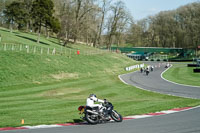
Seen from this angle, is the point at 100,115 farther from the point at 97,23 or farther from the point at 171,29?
the point at 171,29

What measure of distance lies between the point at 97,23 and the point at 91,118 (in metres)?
97.0

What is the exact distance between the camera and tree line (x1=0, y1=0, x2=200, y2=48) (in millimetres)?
75700

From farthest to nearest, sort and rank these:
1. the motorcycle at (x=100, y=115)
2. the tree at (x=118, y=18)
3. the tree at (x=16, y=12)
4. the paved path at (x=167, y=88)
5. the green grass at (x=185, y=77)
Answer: the tree at (x=118, y=18)
the tree at (x=16, y=12)
the green grass at (x=185, y=77)
the paved path at (x=167, y=88)
the motorcycle at (x=100, y=115)

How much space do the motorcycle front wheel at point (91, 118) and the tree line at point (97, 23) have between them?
2263 inches

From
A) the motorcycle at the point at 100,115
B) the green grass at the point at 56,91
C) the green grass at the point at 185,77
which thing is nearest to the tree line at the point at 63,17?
the green grass at the point at 56,91

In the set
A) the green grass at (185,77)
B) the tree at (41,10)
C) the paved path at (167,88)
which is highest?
the tree at (41,10)

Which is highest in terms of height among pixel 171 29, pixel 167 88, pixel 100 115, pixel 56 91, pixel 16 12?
pixel 171 29

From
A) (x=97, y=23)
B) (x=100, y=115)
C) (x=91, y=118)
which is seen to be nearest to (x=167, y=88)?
(x=100, y=115)

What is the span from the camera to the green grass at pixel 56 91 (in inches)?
706

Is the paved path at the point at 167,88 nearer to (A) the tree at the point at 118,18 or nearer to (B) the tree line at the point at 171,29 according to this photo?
(A) the tree at the point at 118,18

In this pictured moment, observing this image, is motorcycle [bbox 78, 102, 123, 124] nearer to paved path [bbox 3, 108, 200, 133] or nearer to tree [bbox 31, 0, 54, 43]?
paved path [bbox 3, 108, 200, 133]

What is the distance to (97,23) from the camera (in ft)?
358

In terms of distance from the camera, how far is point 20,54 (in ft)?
149

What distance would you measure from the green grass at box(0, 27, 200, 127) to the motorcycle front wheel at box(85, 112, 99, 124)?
148 cm
